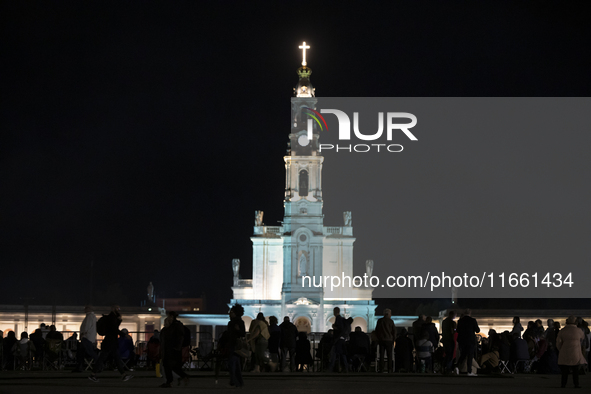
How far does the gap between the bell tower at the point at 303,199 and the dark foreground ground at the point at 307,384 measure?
48.8 metres

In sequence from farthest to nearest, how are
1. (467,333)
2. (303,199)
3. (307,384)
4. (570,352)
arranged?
(303,199) < (467,333) < (307,384) < (570,352)

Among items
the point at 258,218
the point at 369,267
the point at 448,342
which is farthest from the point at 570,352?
the point at 258,218

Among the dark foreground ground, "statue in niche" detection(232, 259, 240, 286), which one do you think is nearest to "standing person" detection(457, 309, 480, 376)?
the dark foreground ground

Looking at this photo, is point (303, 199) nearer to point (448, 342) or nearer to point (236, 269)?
point (236, 269)

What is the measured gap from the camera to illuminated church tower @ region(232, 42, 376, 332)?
70.4 meters

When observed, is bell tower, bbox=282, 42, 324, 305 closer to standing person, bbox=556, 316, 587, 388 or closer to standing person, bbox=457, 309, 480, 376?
standing person, bbox=457, 309, 480, 376

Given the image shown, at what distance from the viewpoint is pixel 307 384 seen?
18266 millimetres

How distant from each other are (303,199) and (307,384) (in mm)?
55737

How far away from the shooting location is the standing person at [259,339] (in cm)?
2042

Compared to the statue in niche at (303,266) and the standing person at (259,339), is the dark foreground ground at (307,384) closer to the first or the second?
the standing person at (259,339)

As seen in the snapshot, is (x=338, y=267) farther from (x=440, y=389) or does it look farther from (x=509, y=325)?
(x=440, y=389)

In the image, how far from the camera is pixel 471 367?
21.8m

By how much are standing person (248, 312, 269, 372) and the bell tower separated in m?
47.3

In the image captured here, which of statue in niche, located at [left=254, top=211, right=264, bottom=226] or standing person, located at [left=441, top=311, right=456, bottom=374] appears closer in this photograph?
standing person, located at [left=441, top=311, right=456, bottom=374]
